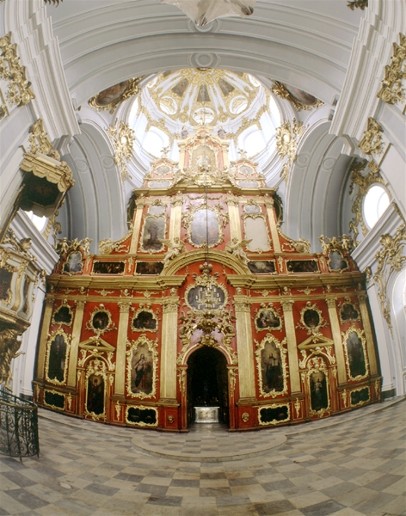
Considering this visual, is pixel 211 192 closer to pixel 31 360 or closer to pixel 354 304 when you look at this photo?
pixel 354 304

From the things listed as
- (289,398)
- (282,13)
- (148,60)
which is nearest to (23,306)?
(148,60)

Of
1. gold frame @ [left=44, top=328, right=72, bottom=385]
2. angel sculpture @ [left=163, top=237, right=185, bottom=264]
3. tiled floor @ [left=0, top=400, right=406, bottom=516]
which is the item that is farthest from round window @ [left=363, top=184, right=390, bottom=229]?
gold frame @ [left=44, top=328, right=72, bottom=385]

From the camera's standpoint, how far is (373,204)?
984 cm

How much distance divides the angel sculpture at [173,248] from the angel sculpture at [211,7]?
23.4 feet

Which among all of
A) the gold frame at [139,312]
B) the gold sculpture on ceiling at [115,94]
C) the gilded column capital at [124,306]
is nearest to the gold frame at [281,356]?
the gold frame at [139,312]

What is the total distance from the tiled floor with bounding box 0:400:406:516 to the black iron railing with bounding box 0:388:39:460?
196 millimetres

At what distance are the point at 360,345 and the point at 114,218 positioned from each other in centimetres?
932

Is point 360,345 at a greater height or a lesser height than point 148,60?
lesser

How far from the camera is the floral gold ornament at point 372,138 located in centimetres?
554

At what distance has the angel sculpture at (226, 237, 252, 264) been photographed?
425 inches

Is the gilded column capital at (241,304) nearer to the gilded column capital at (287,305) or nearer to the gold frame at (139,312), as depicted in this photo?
the gilded column capital at (287,305)

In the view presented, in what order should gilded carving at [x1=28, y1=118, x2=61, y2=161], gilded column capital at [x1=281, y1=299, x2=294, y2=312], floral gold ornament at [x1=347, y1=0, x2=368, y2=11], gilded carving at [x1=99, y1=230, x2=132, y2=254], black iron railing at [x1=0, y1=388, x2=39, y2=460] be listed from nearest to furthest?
1. black iron railing at [x1=0, y1=388, x2=39, y2=460]
2. floral gold ornament at [x1=347, y1=0, x2=368, y2=11]
3. gilded carving at [x1=28, y1=118, x2=61, y2=161]
4. gilded column capital at [x1=281, y1=299, x2=294, y2=312]
5. gilded carving at [x1=99, y1=230, x2=132, y2=254]

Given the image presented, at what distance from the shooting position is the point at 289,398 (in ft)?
30.0

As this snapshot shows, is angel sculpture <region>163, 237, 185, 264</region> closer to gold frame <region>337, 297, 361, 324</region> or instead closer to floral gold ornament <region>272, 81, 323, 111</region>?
gold frame <region>337, 297, 361, 324</region>
